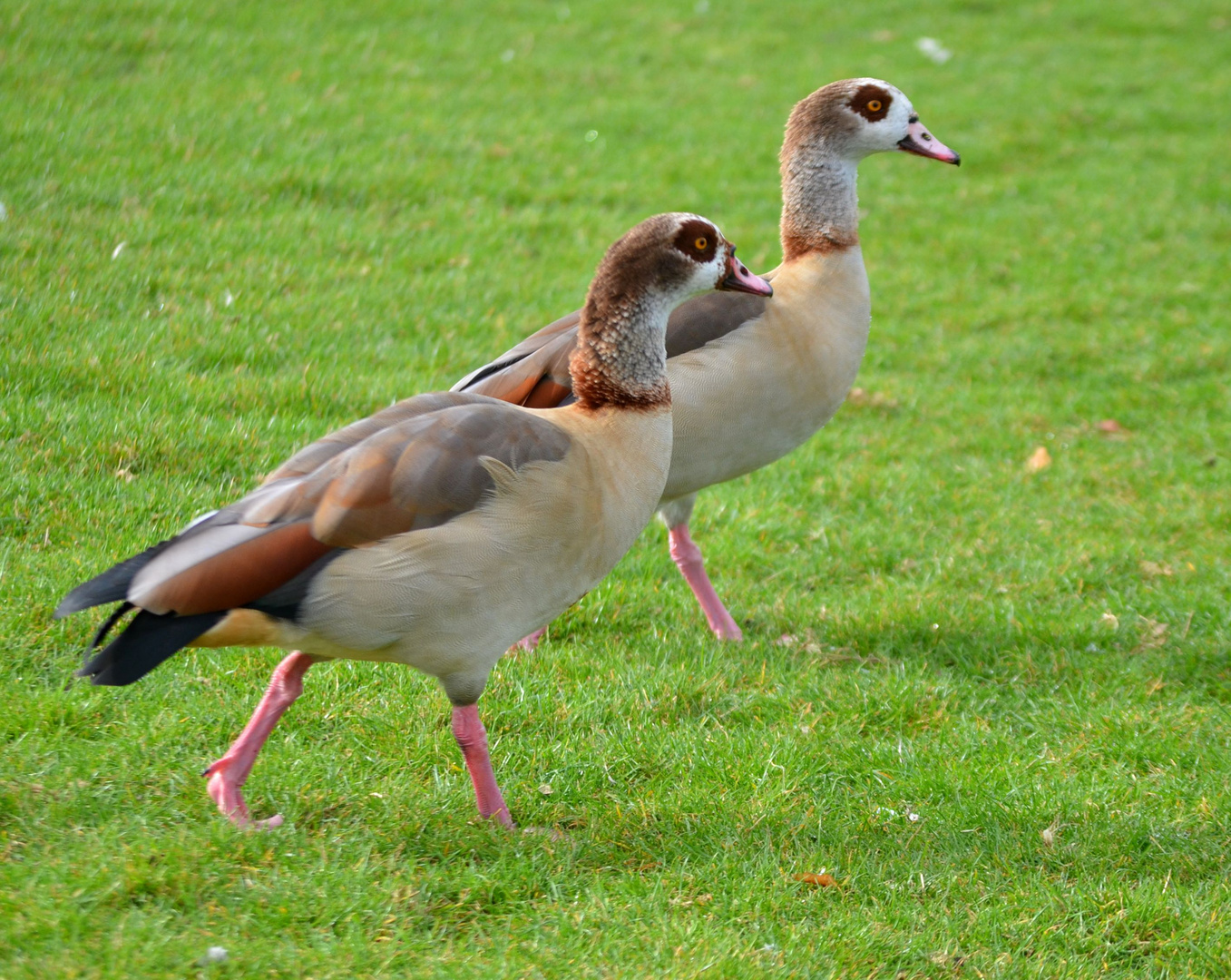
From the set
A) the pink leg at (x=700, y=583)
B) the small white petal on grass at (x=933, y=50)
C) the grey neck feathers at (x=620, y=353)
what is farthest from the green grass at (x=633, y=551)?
the small white petal on grass at (x=933, y=50)

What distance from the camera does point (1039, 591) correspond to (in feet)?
20.4

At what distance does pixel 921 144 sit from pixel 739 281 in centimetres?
211

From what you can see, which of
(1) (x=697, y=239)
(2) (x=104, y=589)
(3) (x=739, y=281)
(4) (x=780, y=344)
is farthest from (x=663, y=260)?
(2) (x=104, y=589)

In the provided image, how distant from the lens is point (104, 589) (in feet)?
11.5

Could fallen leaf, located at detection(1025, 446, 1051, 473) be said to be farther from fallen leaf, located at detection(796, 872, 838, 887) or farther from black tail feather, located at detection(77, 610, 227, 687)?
black tail feather, located at detection(77, 610, 227, 687)

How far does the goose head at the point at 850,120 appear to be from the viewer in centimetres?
605

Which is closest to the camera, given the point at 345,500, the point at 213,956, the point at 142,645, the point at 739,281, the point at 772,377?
the point at 213,956

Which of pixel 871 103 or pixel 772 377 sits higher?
pixel 871 103

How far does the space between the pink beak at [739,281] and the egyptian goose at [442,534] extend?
17cm

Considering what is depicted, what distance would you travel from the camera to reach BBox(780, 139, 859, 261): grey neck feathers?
600 cm

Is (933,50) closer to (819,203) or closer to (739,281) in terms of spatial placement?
(819,203)

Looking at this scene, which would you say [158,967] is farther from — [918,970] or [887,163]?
[887,163]

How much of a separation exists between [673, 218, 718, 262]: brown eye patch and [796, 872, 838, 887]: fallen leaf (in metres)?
2.02

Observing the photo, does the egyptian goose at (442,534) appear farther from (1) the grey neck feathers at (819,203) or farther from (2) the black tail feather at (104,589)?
(1) the grey neck feathers at (819,203)
